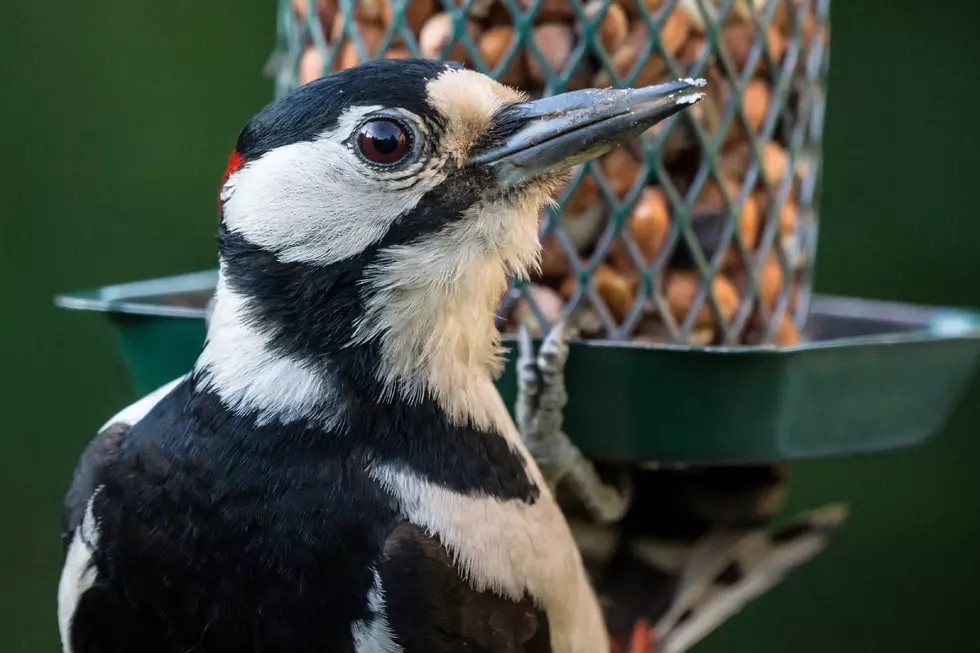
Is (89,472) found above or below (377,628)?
above

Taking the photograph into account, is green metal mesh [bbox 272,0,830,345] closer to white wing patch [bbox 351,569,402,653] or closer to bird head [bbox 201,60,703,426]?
bird head [bbox 201,60,703,426]

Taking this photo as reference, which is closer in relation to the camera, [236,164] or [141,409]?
[236,164]

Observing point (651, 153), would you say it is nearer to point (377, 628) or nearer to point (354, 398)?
point (354, 398)

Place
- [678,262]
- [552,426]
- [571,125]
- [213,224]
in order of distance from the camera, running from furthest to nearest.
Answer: [213,224]
[678,262]
[552,426]
[571,125]

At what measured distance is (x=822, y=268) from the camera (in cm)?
276

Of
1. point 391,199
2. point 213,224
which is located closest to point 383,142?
point 391,199

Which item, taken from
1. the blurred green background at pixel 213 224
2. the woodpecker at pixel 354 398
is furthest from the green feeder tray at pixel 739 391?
the blurred green background at pixel 213 224

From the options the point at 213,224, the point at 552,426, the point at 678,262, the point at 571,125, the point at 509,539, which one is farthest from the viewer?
the point at 213,224

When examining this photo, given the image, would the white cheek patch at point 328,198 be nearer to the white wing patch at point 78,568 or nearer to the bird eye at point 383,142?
the bird eye at point 383,142

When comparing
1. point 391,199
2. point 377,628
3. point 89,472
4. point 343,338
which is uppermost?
point 391,199

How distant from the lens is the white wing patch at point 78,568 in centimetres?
125

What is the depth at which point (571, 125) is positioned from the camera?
3.65ft

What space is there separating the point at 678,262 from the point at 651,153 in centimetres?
15

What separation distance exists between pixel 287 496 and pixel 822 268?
6.14 feet
